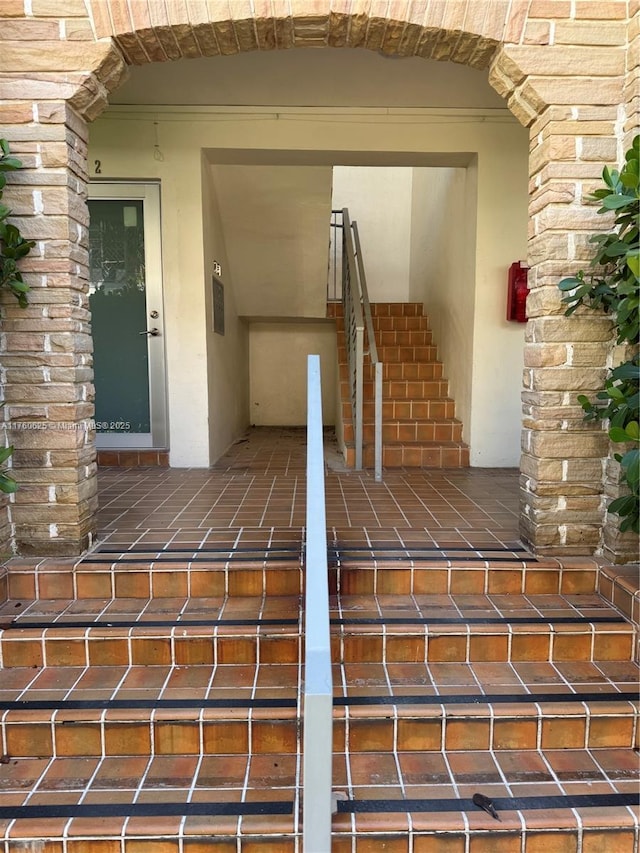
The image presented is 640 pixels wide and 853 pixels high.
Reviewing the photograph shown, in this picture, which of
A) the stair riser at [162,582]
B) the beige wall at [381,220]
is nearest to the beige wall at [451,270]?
the beige wall at [381,220]

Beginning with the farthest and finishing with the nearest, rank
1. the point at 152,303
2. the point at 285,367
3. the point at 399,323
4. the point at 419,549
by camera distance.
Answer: the point at 285,367 < the point at 399,323 < the point at 152,303 < the point at 419,549

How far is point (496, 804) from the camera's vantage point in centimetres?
143

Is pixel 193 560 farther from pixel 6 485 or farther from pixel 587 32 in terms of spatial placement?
pixel 587 32

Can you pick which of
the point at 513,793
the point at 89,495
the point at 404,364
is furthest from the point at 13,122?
the point at 404,364

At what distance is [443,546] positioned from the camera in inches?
92.3

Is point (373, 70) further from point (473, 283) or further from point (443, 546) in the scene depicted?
point (443, 546)

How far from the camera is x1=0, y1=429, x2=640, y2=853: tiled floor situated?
4.55ft

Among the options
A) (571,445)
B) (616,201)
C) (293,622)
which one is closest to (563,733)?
(293,622)

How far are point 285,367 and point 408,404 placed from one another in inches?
93.1

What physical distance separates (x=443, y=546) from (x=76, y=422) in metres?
1.67

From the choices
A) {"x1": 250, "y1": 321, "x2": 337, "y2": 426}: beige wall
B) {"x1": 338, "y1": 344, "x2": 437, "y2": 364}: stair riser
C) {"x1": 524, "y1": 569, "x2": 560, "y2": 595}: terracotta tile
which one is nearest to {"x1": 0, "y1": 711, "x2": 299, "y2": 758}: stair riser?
{"x1": 524, "y1": 569, "x2": 560, "y2": 595}: terracotta tile

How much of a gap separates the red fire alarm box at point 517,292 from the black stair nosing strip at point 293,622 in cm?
230

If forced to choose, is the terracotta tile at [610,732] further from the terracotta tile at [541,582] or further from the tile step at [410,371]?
the tile step at [410,371]

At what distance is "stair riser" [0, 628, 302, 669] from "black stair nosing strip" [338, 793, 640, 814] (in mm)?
540
